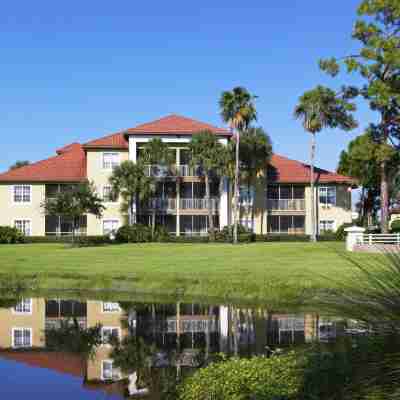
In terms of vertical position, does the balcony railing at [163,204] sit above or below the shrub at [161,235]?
above

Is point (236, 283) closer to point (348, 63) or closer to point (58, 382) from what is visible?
point (58, 382)

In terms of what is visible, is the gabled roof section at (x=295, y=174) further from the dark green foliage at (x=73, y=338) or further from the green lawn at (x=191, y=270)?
the dark green foliage at (x=73, y=338)

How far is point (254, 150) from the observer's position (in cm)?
5397

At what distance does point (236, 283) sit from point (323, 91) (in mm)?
28033

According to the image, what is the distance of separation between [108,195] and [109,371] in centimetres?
4069

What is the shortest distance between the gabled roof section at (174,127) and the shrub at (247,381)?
43.9 m

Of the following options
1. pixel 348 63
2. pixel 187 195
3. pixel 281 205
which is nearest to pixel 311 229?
pixel 281 205

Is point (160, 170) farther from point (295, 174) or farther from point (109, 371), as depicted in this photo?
point (109, 371)

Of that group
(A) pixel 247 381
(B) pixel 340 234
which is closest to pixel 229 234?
(B) pixel 340 234

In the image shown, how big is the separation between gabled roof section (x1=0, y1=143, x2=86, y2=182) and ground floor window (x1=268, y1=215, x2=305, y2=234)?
17150mm

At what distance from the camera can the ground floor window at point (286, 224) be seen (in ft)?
194

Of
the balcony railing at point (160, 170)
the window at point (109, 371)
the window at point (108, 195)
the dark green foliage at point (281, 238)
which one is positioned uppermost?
the balcony railing at point (160, 170)

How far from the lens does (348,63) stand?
44.3 m

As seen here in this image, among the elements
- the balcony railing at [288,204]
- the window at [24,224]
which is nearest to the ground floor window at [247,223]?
the balcony railing at [288,204]
